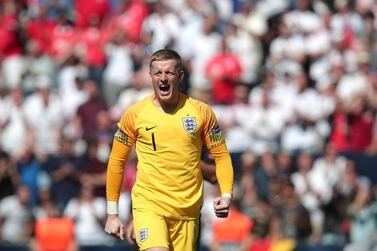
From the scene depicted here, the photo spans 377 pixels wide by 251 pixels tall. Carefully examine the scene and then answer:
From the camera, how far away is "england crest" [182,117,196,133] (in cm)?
890

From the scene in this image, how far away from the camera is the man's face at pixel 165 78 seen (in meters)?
8.75

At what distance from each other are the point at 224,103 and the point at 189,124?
954 centimetres

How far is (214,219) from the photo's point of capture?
52.5 ft

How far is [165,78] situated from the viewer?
8.74 meters

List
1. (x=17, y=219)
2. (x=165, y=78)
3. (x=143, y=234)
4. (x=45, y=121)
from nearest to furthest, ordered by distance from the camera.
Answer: (x=165, y=78), (x=143, y=234), (x=17, y=219), (x=45, y=121)

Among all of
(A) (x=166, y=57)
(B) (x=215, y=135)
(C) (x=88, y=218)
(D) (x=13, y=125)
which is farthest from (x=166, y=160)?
(D) (x=13, y=125)

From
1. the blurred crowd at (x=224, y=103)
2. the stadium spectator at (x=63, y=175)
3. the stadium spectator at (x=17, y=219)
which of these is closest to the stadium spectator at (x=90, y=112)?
the blurred crowd at (x=224, y=103)

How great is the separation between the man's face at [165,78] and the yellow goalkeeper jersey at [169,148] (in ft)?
0.53

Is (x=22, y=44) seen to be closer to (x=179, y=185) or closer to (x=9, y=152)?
(x=9, y=152)

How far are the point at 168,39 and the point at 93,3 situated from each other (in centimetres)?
265

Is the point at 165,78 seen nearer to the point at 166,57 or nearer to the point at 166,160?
the point at 166,57

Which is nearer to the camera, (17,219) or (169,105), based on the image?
(169,105)

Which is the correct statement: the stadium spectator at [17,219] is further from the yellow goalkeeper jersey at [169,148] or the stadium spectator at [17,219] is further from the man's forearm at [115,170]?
the yellow goalkeeper jersey at [169,148]

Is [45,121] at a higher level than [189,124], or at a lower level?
lower
